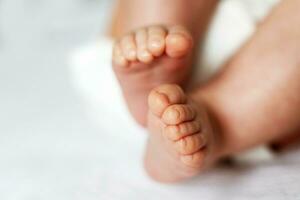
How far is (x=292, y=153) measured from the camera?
2.49ft

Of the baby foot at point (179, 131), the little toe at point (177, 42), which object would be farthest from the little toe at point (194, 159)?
the little toe at point (177, 42)

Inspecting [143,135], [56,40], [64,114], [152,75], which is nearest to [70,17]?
[56,40]

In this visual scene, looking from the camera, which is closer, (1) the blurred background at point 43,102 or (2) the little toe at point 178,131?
(2) the little toe at point 178,131

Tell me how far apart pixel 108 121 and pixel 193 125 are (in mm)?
265

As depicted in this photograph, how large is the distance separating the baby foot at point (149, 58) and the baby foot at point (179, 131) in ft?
0.15

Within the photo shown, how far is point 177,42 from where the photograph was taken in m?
0.62

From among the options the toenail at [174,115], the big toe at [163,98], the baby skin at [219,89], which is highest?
the baby skin at [219,89]

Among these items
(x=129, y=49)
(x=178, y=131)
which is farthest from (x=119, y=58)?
(x=178, y=131)

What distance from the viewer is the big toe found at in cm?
58

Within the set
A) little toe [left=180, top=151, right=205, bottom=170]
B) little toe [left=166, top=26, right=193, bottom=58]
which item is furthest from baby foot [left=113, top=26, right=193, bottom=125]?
little toe [left=180, top=151, right=205, bottom=170]

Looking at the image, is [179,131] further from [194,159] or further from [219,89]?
[219,89]

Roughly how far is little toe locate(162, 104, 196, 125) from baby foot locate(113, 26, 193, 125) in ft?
0.24

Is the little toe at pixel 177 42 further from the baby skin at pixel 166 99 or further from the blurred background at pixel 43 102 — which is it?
the blurred background at pixel 43 102

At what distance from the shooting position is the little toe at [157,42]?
0.62 metres
